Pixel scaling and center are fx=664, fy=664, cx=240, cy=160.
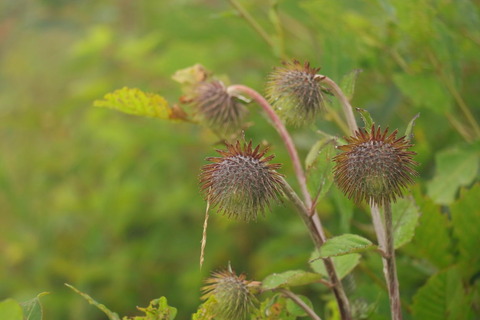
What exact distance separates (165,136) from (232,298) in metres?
1.73

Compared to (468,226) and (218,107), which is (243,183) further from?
(468,226)

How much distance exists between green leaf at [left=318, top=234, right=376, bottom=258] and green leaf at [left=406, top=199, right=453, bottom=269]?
38 cm

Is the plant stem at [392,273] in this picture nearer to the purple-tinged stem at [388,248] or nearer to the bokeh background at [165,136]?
the purple-tinged stem at [388,248]

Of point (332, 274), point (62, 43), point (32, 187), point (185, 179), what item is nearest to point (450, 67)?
point (332, 274)

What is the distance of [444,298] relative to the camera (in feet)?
3.85

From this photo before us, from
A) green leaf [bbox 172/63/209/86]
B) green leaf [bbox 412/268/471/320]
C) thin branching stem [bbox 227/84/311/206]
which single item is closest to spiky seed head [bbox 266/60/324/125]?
thin branching stem [bbox 227/84/311/206]

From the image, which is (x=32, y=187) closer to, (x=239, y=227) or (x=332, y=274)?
(x=239, y=227)

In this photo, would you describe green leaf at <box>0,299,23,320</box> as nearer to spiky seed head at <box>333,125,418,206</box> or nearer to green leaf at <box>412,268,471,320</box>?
spiky seed head at <box>333,125,418,206</box>

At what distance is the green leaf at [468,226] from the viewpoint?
50.9 inches

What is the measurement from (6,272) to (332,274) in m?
2.49

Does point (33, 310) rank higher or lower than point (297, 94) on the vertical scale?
lower

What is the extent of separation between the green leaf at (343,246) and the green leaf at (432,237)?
1.25ft

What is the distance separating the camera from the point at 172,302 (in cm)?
278

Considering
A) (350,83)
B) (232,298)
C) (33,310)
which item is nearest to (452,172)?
(350,83)
